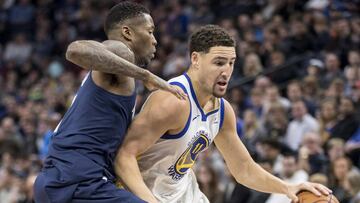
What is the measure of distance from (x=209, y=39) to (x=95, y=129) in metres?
0.95

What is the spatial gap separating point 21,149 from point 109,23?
7.10 metres

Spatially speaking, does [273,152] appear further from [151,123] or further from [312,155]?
[151,123]

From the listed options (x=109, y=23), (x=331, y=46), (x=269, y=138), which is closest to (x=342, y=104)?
(x=269, y=138)

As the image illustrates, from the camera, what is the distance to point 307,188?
5.26m

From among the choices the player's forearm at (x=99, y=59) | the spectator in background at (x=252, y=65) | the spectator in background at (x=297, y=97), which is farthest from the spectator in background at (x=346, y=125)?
the player's forearm at (x=99, y=59)

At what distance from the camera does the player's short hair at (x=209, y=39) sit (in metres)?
5.17

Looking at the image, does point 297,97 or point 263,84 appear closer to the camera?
point 297,97

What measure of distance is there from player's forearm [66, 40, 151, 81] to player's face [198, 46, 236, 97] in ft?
2.08

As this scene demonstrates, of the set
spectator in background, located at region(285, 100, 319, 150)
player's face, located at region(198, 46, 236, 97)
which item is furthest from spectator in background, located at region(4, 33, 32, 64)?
player's face, located at region(198, 46, 236, 97)

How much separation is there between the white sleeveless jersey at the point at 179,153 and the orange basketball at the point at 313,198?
0.67 m

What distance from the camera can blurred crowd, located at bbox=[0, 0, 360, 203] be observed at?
911cm

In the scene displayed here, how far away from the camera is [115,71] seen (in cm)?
460

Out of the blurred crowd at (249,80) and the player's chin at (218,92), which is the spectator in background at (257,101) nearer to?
the blurred crowd at (249,80)

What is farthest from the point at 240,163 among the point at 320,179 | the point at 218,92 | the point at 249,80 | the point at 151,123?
the point at 249,80
